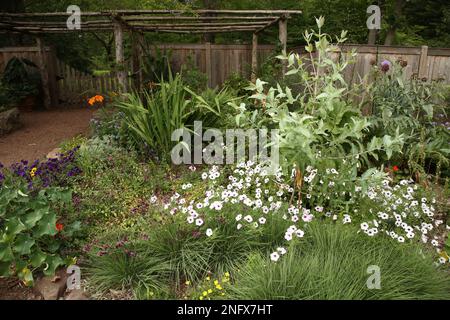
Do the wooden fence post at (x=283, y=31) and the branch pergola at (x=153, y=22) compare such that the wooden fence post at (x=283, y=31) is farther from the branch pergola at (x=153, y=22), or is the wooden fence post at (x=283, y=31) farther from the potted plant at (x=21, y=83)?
the potted plant at (x=21, y=83)

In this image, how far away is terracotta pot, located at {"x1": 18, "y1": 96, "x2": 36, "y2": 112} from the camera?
9.65 meters

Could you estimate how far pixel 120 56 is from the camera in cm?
566

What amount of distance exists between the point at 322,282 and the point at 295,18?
9.00m

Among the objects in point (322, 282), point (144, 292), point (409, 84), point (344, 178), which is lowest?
point (144, 292)

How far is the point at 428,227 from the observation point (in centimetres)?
282

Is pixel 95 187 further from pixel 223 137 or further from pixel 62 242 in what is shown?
pixel 223 137

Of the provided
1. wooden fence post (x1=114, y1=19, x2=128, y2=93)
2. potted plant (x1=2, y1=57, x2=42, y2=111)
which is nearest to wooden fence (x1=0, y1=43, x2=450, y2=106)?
potted plant (x1=2, y1=57, x2=42, y2=111)

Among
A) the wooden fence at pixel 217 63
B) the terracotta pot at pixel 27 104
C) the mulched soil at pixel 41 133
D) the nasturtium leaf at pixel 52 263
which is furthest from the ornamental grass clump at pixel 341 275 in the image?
the terracotta pot at pixel 27 104

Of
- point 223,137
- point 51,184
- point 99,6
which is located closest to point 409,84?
point 223,137

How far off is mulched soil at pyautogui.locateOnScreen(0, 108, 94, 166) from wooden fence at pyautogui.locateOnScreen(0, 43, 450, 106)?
32.5 inches

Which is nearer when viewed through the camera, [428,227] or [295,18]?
[428,227]

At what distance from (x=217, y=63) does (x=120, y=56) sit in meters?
4.25

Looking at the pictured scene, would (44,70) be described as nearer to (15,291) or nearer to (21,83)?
(21,83)

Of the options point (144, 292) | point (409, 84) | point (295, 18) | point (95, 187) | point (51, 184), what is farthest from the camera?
point (295, 18)
